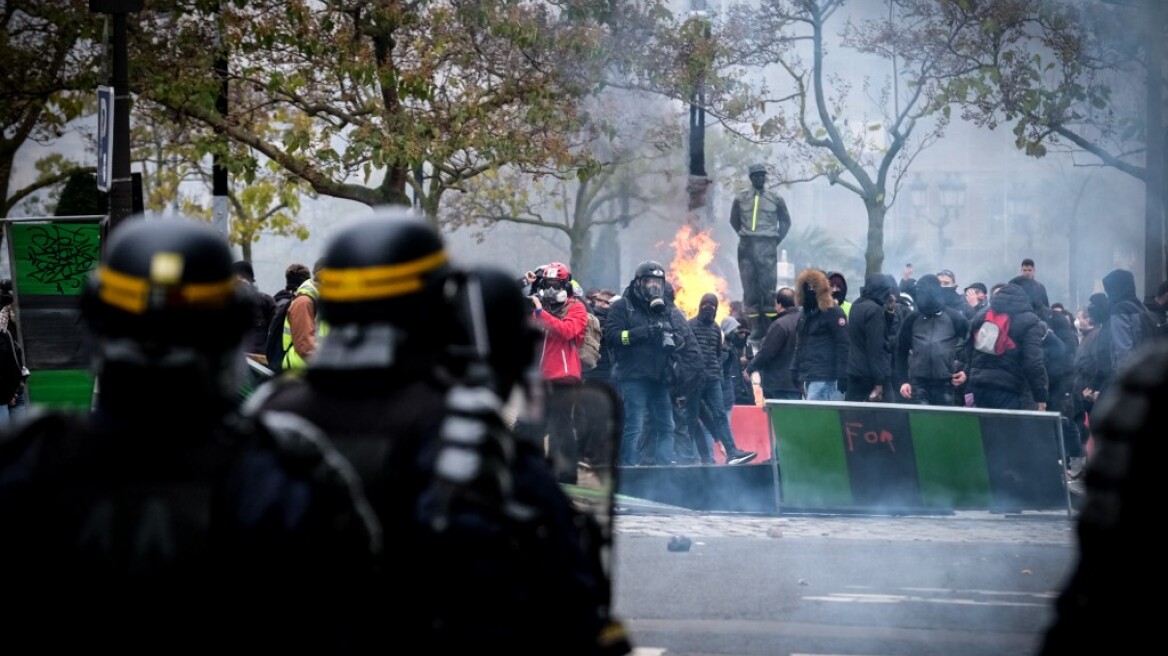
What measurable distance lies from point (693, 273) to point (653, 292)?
8302mm

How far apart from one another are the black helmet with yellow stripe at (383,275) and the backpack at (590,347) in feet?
34.6

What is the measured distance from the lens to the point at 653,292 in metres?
14.1

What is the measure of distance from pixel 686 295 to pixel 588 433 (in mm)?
18474

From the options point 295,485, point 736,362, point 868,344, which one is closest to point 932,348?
Answer: point 868,344

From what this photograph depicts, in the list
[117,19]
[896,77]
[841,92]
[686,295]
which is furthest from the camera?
[841,92]

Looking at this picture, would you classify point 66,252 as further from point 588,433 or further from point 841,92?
point 841,92

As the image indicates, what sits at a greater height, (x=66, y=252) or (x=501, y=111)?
(x=501, y=111)

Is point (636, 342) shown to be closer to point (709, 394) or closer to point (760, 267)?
point (709, 394)

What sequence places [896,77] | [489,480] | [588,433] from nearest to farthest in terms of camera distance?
[489,480]
[588,433]
[896,77]

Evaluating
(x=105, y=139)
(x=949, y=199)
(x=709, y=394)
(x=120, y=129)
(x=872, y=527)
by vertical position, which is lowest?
(x=872, y=527)

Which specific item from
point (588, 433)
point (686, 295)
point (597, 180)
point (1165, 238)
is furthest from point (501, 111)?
point (597, 180)

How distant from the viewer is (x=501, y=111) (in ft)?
60.8

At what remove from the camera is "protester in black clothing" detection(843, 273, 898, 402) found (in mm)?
14305

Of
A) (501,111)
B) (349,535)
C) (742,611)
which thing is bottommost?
(742,611)
